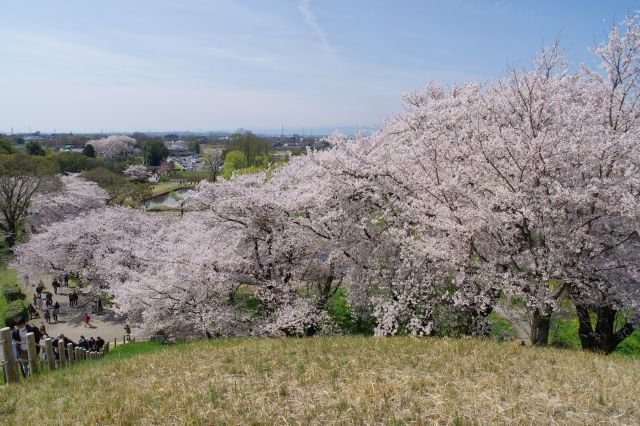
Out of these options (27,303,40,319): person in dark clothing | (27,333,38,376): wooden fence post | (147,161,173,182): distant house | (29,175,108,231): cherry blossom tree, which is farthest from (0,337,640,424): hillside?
(147,161,173,182): distant house

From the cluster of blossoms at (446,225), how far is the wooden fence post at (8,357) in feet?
22.1

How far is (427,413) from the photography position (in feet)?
17.0

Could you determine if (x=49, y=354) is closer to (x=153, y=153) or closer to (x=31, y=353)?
(x=31, y=353)

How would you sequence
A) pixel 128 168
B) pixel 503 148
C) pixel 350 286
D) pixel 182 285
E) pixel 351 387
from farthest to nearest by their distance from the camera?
pixel 128 168 → pixel 182 285 → pixel 350 286 → pixel 503 148 → pixel 351 387

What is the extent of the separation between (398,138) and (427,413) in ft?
41.7

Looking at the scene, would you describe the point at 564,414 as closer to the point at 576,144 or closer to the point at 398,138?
the point at 576,144

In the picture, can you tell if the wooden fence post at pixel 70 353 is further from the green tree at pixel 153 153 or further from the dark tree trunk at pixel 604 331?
the green tree at pixel 153 153

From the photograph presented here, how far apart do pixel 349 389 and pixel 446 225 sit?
18.7ft

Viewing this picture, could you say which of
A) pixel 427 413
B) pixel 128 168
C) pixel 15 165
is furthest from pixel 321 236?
pixel 128 168

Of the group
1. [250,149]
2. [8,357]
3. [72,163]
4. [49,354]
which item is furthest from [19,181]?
[250,149]

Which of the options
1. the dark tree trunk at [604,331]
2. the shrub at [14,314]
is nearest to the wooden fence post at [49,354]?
the dark tree trunk at [604,331]

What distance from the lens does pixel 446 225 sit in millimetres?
10484

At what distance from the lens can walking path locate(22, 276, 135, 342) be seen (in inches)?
913

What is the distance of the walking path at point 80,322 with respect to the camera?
23.2 meters
